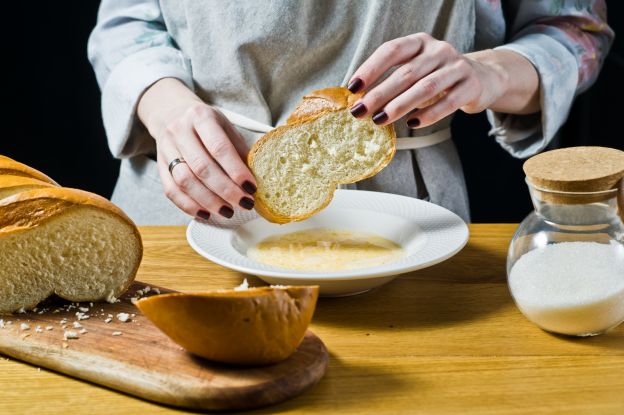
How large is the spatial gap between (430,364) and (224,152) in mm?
466

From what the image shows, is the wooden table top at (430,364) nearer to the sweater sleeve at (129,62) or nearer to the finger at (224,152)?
the finger at (224,152)

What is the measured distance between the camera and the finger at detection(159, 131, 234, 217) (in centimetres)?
121

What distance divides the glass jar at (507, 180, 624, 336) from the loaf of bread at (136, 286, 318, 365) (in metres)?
0.27

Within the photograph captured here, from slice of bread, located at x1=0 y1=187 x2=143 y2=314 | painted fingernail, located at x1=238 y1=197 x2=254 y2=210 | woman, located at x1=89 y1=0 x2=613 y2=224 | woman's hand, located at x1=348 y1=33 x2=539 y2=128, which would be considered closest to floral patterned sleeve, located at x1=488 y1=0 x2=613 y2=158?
woman, located at x1=89 y1=0 x2=613 y2=224

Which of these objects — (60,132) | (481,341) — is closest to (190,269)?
(481,341)

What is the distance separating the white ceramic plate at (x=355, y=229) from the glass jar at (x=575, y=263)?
150 millimetres

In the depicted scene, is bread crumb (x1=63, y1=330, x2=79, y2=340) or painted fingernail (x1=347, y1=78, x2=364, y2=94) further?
painted fingernail (x1=347, y1=78, x2=364, y2=94)

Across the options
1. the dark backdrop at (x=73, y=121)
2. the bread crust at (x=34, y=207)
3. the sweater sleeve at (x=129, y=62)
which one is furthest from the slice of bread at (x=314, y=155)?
the dark backdrop at (x=73, y=121)

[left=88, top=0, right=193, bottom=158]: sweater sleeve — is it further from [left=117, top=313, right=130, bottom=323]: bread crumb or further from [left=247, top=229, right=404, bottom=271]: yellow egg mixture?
[left=117, top=313, right=130, bottom=323]: bread crumb

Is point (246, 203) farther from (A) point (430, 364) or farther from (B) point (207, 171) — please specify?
(A) point (430, 364)

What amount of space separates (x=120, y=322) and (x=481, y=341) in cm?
43

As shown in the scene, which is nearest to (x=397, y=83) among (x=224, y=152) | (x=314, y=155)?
(x=314, y=155)

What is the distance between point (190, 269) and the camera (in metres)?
1.19

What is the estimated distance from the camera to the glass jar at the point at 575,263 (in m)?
0.89
